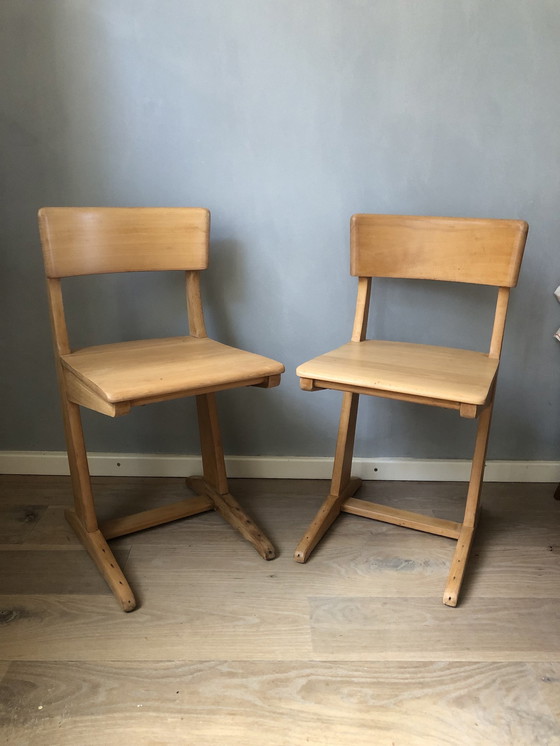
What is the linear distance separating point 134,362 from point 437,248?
833 millimetres

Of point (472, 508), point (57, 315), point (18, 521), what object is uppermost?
point (57, 315)

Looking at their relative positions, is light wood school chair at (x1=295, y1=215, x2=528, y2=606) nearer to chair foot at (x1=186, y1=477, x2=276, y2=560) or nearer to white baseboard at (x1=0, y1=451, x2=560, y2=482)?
chair foot at (x1=186, y1=477, x2=276, y2=560)

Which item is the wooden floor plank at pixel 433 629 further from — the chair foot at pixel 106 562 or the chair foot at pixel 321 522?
the chair foot at pixel 106 562

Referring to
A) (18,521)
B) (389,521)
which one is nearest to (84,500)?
(18,521)

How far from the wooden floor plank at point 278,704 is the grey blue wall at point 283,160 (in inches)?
33.6

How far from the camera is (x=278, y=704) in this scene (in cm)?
117

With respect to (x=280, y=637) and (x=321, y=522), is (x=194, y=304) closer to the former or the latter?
(x=321, y=522)

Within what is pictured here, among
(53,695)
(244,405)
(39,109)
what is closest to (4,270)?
(39,109)

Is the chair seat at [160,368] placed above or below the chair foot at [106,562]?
above

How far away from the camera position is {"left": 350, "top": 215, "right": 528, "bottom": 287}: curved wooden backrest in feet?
5.14

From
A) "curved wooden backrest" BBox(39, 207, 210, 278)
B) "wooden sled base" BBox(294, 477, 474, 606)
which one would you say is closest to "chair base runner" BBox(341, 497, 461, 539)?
"wooden sled base" BBox(294, 477, 474, 606)

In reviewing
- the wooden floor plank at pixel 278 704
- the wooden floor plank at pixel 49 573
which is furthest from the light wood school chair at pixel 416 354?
the wooden floor plank at pixel 49 573

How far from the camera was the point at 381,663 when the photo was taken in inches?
50.2

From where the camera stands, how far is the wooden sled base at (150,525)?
1.46 metres
